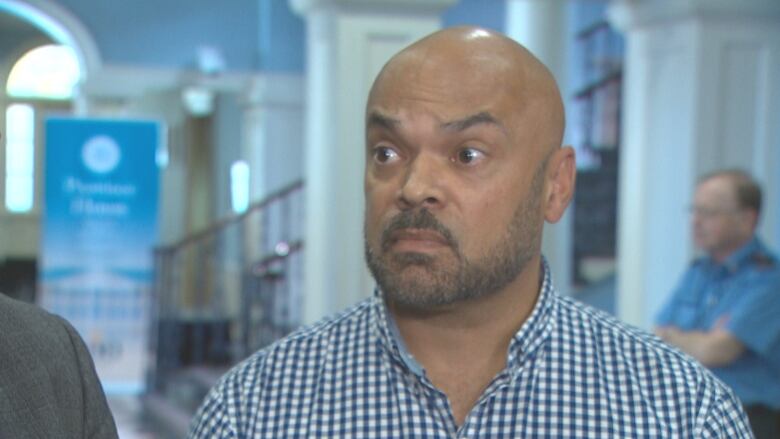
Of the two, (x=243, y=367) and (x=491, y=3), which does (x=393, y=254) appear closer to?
(x=243, y=367)

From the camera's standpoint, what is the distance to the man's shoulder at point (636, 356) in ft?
4.53

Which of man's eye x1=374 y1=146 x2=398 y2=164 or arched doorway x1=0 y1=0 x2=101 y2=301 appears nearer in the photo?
man's eye x1=374 y1=146 x2=398 y2=164

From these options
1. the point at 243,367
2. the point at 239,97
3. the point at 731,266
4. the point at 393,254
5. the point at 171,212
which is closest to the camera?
the point at 393,254

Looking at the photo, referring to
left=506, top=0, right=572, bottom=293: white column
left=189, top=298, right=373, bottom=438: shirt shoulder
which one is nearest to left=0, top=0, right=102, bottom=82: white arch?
left=506, top=0, right=572, bottom=293: white column

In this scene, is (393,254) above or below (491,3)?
below

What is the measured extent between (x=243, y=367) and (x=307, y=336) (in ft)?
0.33

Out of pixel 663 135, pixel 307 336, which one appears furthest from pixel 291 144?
pixel 307 336

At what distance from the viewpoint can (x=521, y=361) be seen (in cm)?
139

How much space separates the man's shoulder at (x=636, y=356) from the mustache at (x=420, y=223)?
0.89 ft

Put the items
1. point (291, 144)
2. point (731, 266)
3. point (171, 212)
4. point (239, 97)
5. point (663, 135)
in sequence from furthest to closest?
point (171, 212) → point (239, 97) → point (291, 144) → point (663, 135) → point (731, 266)

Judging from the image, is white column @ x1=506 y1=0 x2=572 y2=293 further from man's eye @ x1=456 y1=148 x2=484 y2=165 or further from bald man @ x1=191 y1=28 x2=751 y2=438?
man's eye @ x1=456 y1=148 x2=484 y2=165

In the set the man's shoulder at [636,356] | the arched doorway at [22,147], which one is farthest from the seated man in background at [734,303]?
the arched doorway at [22,147]

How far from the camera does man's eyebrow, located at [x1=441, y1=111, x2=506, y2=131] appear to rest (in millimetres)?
1297

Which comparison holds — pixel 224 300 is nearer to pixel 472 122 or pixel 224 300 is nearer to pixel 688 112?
pixel 688 112
